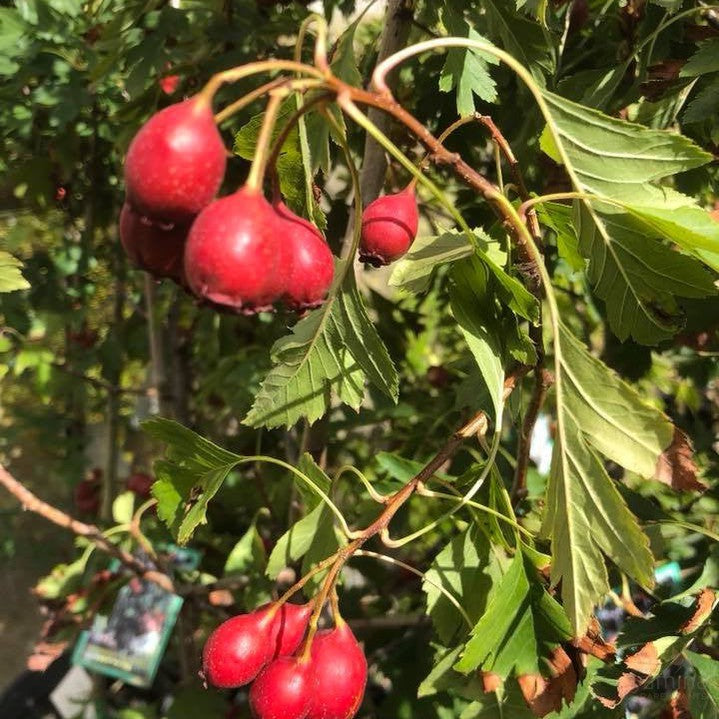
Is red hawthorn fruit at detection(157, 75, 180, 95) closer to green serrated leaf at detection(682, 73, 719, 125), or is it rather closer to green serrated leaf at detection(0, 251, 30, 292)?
green serrated leaf at detection(0, 251, 30, 292)

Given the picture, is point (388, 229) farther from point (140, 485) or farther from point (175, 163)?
point (140, 485)

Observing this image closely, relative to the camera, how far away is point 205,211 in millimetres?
450

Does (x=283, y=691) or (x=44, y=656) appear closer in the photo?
(x=283, y=691)

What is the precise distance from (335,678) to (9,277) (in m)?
0.56

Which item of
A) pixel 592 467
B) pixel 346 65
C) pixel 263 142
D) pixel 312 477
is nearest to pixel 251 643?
pixel 312 477

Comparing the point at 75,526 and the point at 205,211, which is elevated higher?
the point at 205,211

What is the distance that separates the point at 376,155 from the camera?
3.15 ft

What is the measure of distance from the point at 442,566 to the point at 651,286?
39cm

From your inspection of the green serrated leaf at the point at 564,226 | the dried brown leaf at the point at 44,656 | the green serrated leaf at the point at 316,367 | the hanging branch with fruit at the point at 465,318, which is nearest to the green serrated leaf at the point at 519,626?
the hanging branch with fruit at the point at 465,318

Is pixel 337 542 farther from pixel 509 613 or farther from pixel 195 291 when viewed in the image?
pixel 195 291

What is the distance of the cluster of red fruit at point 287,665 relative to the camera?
611mm

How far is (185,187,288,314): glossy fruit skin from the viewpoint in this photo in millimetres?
438

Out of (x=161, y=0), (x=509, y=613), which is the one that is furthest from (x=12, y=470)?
(x=509, y=613)

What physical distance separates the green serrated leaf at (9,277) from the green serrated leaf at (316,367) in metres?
0.30
